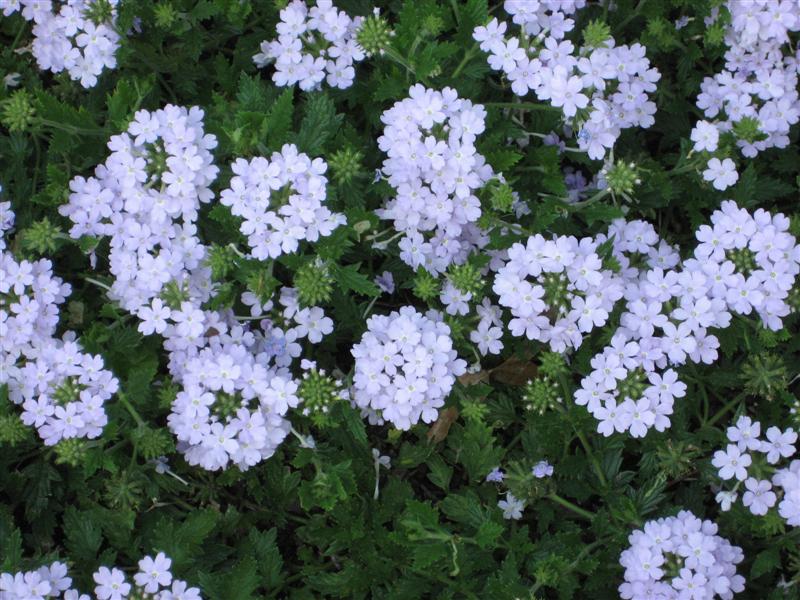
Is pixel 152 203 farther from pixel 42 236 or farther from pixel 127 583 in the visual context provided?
pixel 127 583

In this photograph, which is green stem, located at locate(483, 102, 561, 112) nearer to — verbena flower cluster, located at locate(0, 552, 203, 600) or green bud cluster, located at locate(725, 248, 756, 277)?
green bud cluster, located at locate(725, 248, 756, 277)

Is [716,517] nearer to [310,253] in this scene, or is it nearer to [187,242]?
[310,253]

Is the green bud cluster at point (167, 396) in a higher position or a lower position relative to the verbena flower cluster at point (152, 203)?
lower

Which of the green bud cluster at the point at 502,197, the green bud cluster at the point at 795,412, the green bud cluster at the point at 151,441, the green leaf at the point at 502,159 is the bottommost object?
the green bud cluster at the point at 151,441

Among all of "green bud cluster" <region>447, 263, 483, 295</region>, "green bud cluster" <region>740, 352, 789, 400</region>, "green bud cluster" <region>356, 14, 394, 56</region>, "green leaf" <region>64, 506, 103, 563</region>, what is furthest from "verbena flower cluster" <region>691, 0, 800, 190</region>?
"green leaf" <region>64, 506, 103, 563</region>

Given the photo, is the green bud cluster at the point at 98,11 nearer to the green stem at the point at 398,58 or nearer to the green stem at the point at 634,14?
the green stem at the point at 398,58

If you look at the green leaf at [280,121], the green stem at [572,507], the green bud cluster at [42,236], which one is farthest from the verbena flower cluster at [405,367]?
the green bud cluster at [42,236]

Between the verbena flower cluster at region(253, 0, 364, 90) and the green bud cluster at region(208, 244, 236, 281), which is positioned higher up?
the verbena flower cluster at region(253, 0, 364, 90)
